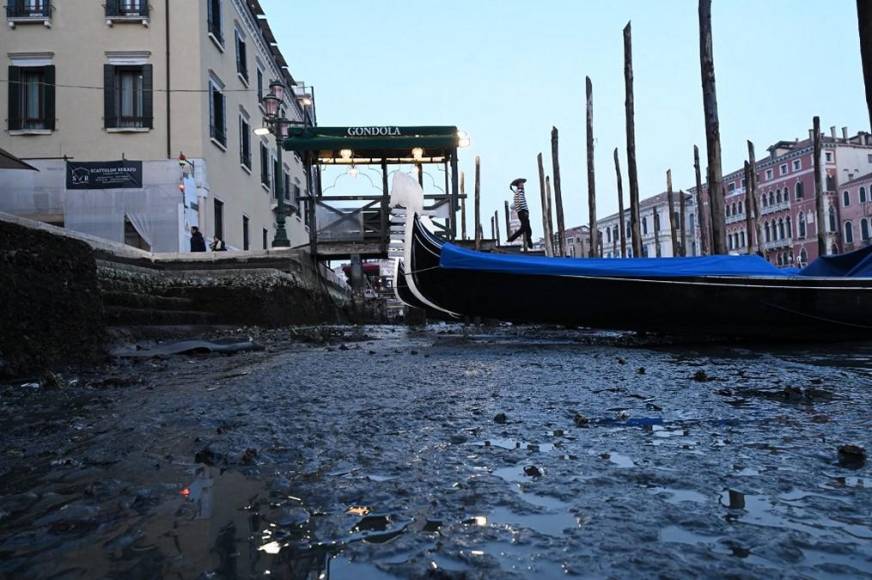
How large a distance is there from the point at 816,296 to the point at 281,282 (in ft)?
25.5

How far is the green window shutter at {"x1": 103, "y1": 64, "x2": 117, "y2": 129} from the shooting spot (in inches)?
625

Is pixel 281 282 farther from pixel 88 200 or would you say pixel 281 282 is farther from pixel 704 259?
pixel 88 200

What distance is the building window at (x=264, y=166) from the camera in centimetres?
2351

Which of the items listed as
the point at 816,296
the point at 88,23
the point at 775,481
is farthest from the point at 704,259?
the point at 88,23

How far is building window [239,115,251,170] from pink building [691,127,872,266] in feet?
129

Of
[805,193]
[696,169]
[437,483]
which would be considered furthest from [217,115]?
[805,193]

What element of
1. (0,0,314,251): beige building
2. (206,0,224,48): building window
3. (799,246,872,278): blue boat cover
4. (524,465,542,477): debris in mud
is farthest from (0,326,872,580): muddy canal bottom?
(206,0,224,48): building window

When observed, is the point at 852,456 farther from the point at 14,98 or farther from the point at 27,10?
the point at 27,10

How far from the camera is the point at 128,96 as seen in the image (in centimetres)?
1620

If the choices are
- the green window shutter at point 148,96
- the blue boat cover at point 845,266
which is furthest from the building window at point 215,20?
the blue boat cover at point 845,266

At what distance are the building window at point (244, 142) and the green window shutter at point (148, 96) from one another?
4.51 meters

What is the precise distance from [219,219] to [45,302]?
15.1 m

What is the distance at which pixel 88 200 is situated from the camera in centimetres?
1503

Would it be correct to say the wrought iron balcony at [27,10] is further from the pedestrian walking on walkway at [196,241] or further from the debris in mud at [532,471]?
the debris in mud at [532,471]
